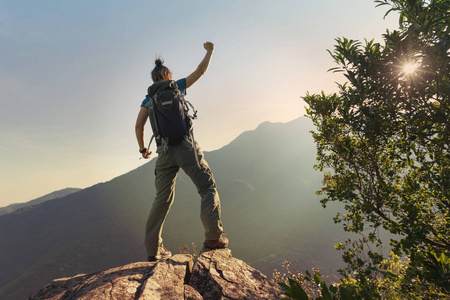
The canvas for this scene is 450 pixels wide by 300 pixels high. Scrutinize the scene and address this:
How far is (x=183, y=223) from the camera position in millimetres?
52156

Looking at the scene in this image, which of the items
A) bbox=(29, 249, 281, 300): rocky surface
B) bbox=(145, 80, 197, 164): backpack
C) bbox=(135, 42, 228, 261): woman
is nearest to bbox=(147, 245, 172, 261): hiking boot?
bbox=(135, 42, 228, 261): woman

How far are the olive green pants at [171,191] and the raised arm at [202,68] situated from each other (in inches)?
40.6

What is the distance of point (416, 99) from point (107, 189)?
8311 cm

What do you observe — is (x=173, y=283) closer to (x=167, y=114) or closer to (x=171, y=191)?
(x=171, y=191)

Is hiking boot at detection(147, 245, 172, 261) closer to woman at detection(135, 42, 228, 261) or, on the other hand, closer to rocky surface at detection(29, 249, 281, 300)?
woman at detection(135, 42, 228, 261)

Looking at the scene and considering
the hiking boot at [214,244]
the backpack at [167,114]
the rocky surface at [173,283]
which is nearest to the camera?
the rocky surface at [173,283]

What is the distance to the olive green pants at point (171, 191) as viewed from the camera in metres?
3.29

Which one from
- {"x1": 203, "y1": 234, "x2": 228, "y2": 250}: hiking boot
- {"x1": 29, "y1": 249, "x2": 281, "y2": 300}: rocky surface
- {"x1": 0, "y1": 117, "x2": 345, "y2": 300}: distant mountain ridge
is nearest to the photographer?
{"x1": 29, "y1": 249, "x2": 281, "y2": 300}: rocky surface

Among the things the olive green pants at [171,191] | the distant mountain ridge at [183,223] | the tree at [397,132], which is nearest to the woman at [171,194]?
the olive green pants at [171,191]

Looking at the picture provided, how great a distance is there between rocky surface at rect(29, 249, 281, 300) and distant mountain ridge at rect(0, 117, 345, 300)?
33282 mm

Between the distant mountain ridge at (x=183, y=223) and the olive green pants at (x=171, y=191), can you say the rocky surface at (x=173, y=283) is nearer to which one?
the olive green pants at (x=171, y=191)

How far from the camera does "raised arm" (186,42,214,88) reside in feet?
11.7

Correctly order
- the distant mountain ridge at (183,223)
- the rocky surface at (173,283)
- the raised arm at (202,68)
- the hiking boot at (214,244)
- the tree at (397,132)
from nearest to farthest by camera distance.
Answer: the rocky surface at (173,283), the tree at (397,132), the hiking boot at (214,244), the raised arm at (202,68), the distant mountain ridge at (183,223)

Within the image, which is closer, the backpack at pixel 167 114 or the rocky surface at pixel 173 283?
the rocky surface at pixel 173 283
